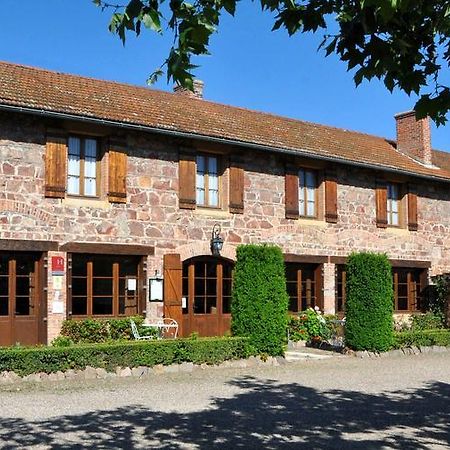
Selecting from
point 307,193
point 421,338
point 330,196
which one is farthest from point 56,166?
point 421,338

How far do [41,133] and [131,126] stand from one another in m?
1.87

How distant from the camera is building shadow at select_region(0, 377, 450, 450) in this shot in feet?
22.9

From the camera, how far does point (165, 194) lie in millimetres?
15750

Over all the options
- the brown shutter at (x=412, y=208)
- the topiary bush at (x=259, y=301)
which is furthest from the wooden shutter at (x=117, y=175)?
the brown shutter at (x=412, y=208)

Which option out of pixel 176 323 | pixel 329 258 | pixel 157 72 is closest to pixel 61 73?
→ pixel 176 323

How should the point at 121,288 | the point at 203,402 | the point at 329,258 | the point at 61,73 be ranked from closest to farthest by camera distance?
the point at 203,402 < the point at 121,288 < the point at 61,73 < the point at 329,258

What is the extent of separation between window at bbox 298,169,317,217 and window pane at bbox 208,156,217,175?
2.64m

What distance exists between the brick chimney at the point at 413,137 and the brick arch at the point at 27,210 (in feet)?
41.7

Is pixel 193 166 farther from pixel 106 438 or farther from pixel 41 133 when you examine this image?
pixel 106 438

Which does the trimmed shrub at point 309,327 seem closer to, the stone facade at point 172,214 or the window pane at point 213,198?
the stone facade at point 172,214

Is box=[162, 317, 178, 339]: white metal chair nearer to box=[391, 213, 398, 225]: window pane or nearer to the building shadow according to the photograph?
the building shadow

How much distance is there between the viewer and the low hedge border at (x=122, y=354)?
11.0 metres

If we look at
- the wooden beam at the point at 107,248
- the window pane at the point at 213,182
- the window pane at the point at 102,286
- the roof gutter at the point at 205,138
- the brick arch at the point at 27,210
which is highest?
the roof gutter at the point at 205,138

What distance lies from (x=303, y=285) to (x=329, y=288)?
2.41 ft
